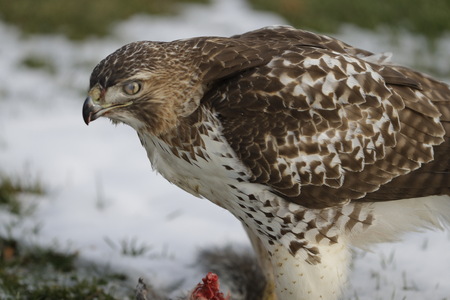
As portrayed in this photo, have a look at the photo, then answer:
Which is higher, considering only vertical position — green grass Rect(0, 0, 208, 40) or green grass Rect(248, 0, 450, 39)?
green grass Rect(248, 0, 450, 39)

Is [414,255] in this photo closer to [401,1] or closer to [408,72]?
[408,72]

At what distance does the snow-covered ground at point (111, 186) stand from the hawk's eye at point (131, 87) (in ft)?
5.41

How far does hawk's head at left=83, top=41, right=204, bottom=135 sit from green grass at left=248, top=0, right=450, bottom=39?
5.67m

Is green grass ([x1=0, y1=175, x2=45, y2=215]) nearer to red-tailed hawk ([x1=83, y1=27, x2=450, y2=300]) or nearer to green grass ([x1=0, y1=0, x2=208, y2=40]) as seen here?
red-tailed hawk ([x1=83, y1=27, x2=450, y2=300])

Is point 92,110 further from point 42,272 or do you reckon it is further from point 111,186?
point 111,186

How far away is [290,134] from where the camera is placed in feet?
13.2

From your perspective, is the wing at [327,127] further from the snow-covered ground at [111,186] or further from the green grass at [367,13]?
the green grass at [367,13]

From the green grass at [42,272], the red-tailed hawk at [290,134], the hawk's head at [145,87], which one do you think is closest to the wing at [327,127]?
the red-tailed hawk at [290,134]

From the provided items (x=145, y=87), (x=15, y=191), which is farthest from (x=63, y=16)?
(x=145, y=87)

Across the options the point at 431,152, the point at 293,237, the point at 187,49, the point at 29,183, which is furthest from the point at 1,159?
the point at 431,152

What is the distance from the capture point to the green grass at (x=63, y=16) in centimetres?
939

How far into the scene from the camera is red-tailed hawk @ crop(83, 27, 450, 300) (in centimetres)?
401

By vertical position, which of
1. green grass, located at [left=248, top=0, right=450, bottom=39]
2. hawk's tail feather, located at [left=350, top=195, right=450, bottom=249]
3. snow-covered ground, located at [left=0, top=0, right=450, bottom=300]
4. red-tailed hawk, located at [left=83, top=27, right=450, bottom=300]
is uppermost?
red-tailed hawk, located at [left=83, top=27, right=450, bottom=300]

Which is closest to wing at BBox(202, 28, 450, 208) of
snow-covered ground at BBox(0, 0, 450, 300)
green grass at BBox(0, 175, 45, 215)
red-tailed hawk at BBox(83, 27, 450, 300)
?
red-tailed hawk at BBox(83, 27, 450, 300)
